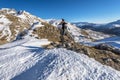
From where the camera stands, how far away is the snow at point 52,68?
84.6 ft

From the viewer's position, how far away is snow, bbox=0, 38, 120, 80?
25.8 metres

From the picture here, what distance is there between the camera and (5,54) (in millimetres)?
39094

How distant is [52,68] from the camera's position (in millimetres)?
28266

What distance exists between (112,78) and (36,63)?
12955 millimetres

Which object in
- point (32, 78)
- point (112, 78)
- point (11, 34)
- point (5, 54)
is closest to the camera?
point (112, 78)

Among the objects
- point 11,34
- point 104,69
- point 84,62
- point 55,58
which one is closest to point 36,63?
→ point 55,58

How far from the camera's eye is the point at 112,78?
962 inches

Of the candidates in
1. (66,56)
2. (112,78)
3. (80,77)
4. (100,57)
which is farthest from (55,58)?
(100,57)

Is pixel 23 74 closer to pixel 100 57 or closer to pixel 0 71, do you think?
pixel 0 71

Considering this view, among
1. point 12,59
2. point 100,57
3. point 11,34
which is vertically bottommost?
point 11,34

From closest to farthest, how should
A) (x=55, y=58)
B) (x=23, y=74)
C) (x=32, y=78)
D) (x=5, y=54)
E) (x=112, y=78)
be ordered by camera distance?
(x=112, y=78) < (x=32, y=78) < (x=23, y=74) < (x=55, y=58) < (x=5, y=54)

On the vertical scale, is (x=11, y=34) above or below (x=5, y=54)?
below

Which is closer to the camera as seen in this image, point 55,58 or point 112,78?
point 112,78

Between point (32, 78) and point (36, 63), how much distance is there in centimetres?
523
